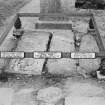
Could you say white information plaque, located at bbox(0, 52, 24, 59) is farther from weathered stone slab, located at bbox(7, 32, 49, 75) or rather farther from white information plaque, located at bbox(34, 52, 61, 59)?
weathered stone slab, located at bbox(7, 32, 49, 75)

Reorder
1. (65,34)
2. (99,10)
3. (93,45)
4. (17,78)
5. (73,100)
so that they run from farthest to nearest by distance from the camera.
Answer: (99,10) → (65,34) → (93,45) → (17,78) → (73,100)

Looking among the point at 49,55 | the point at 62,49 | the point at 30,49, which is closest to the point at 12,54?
the point at 49,55

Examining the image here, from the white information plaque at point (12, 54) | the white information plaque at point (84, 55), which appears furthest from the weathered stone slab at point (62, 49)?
the white information plaque at point (12, 54)

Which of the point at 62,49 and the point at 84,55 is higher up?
the point at 84,55

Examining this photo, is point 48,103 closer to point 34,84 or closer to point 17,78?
point 34,84

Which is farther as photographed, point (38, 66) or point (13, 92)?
point (38, 66)

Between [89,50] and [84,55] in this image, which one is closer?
[84,55]

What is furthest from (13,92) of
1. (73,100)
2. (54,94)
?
(73,100)

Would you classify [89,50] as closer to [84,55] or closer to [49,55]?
[84,55]

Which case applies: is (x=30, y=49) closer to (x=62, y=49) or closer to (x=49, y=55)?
(x=62, y=49)

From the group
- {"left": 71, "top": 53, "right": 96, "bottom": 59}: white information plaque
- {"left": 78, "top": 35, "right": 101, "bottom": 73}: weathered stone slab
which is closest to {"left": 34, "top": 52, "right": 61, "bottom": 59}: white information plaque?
{"left": 71, "top": 53, "right": 96, "bottom": 59}: white information plaque

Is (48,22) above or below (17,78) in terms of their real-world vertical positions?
above
